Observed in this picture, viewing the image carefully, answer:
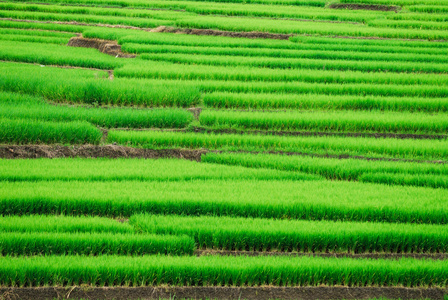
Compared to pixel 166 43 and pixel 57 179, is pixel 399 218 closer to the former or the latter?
pixel 57 179

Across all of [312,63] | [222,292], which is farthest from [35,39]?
[222,292]

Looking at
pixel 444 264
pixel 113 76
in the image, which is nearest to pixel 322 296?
pixel 444 264

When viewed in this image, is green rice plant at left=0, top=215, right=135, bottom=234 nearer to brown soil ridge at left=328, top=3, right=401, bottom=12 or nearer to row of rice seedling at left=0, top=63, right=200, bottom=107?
row of rice seedling at left=0, top=63, right=200, bottom=107

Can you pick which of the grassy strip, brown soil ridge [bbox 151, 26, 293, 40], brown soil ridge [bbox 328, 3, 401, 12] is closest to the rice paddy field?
the grassy strip

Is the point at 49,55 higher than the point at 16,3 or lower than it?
lower

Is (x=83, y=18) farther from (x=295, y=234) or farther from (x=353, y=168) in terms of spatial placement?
(x=295, y=234)
